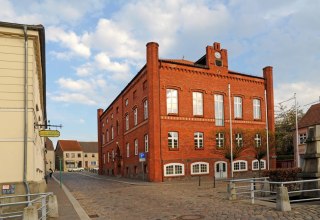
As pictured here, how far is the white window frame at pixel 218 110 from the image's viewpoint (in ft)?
129

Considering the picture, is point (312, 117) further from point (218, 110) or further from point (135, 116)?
point (135, 116)

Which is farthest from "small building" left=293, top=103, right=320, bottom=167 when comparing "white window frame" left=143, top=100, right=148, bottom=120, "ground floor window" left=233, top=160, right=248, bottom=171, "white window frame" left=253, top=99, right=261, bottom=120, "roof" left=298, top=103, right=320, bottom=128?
"white window frame" left=143, top=100, right=148, bottom=120

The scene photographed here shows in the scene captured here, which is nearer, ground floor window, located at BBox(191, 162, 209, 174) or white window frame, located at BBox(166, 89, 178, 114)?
ground floor window, located at BBox(191, 162, 209, 174)

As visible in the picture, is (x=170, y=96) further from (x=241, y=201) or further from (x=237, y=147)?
(x=241, y=201)

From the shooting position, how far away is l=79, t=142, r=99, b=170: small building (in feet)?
397

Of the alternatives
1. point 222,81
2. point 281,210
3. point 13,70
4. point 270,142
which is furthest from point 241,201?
point 222,81

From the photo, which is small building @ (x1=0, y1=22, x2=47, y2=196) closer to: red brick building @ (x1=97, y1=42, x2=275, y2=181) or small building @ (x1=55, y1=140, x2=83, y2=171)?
red brick building @ (x1=97, y1=42, x2=275, y2=181)

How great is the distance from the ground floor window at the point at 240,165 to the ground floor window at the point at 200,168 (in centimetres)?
380

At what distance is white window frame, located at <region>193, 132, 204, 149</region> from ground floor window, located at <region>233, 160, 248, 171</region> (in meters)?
4.52

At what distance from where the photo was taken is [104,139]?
220 ft

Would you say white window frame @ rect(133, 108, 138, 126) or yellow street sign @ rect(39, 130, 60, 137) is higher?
white window frame @ rect(133, 108, 138, 126)

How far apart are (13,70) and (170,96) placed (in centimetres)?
2245

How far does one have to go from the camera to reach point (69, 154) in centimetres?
11706

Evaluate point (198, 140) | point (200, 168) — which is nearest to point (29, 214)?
point (200, 168)
